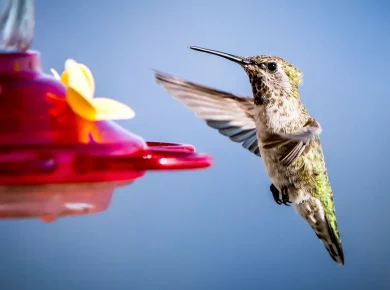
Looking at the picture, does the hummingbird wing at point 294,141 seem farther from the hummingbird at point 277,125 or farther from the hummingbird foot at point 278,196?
the hummingbird foot at point 278,196

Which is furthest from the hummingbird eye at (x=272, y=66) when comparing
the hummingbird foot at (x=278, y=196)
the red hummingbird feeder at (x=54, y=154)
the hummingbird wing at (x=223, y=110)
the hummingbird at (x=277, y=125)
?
the red hummingbird feeder at (x=54, y=154)

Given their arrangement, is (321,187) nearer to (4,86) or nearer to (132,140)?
(132,140)

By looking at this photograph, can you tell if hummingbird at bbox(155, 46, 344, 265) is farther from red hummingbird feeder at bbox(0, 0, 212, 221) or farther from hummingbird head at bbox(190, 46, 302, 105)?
red hummingbird feeder at bbox(0, 0, 212, 221)

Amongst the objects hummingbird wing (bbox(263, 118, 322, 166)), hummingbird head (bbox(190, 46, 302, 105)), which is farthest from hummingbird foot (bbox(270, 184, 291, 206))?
hummingbird head (bbox(190, 46, 302, 105))

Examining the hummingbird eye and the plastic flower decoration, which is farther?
the hummingbird eye

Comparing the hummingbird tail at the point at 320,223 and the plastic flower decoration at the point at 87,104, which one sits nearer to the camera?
the plastic flower decoration at the point at 87,104

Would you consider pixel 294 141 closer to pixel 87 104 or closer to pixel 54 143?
pixel 87 104
